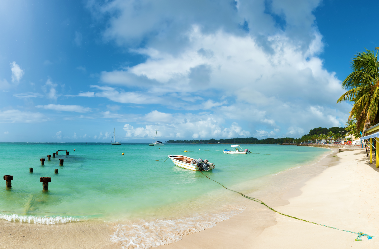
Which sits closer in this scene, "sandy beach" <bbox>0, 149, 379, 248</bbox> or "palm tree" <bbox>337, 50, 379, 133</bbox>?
"sandy beach" <bbox>0, 149, 379, 248</bbox>

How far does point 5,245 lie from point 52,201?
6.99 metres

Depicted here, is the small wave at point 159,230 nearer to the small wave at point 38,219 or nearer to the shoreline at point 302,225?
the shoreline at point 302,225

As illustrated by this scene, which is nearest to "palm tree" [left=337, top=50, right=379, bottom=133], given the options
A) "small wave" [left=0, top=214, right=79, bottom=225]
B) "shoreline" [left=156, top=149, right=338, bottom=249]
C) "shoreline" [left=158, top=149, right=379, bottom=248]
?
"shoreline" [left=158, top=149, right=379, bottom=248]

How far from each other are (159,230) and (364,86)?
2312 cm

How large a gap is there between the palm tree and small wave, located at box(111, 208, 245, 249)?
57.0ft

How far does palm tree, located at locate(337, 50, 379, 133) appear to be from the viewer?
61.9 ft

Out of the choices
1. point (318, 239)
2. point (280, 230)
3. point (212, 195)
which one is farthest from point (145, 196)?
point (318, 239)

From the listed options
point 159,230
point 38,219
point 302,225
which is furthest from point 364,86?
point 38,219

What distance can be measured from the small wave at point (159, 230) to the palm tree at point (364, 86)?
17.4m

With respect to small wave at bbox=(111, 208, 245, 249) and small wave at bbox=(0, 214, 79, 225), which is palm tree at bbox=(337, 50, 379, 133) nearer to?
small wave at bbox=(111, 208, 245, 249)

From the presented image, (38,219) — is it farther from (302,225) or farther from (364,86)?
(364,86)

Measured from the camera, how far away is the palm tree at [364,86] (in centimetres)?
1886

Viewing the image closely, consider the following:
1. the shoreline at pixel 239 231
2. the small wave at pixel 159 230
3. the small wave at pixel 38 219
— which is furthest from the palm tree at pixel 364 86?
the small wave at pixel 38 219

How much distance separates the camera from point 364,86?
66.4ft
